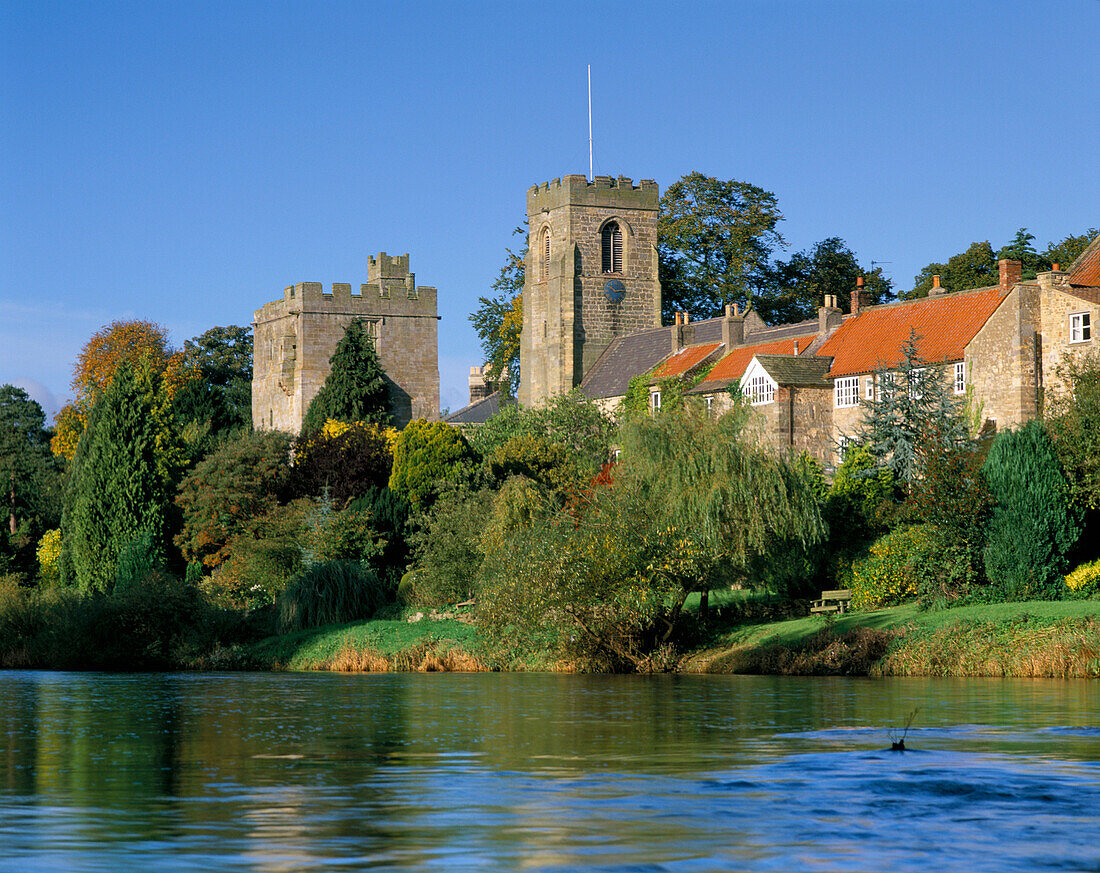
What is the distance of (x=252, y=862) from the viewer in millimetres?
11484

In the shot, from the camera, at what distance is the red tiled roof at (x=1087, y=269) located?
157 feet

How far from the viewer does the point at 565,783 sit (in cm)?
1605

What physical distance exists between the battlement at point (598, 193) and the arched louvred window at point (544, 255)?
1.28 metres

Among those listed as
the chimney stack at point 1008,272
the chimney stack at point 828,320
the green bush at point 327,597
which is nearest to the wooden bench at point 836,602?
the green bush at point 327,597

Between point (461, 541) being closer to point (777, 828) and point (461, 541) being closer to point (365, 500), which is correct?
point (365, 500)

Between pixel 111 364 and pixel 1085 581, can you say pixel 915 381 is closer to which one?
pixel 1085 581

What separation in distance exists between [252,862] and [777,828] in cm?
445

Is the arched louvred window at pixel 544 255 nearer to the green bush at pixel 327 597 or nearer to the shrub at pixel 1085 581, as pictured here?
the green bush at pixel 327 597

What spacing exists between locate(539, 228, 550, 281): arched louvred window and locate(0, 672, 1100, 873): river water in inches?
1799

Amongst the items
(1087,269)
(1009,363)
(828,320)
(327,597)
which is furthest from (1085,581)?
(327,597)

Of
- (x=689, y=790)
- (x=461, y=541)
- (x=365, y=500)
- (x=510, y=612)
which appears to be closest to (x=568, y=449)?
(x=365, y=500)

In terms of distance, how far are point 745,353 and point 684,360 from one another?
410 centimetres

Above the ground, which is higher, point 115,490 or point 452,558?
point 115,490

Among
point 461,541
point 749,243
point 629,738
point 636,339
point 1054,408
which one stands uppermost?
Answer: point 749,243
